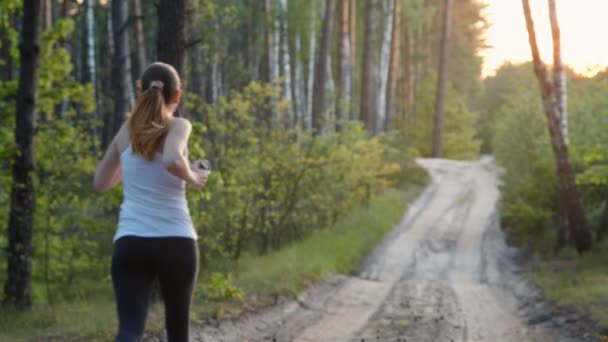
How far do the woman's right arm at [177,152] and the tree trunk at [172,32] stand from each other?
513cm

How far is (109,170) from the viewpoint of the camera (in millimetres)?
4395

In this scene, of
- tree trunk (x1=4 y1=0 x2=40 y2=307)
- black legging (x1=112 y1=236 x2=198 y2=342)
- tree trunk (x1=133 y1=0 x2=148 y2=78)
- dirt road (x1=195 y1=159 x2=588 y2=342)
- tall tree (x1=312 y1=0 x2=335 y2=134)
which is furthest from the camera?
tall tree (x1=312 y1=0 x2=335 y2=134)

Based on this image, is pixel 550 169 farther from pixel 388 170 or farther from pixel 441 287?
pixel 441 287

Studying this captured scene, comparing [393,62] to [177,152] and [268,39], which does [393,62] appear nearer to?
[268,39]

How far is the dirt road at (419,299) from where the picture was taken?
386 inches

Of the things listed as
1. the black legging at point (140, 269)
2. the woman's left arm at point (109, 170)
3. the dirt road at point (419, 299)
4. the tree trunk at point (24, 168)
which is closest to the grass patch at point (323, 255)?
the dirt road at point (419, 299)

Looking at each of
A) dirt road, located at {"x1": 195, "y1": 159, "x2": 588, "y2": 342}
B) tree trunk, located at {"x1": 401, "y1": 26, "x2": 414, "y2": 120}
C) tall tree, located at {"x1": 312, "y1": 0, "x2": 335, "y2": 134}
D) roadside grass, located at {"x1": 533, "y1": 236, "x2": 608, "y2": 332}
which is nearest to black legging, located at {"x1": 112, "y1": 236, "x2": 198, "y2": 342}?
dirt road, located at {"x1": 195, "y1": 159, "x2": 588, "y2": 342}

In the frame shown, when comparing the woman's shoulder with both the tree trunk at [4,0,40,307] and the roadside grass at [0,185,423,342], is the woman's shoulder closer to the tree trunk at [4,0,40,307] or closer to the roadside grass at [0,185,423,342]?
the roadside grass at [0,185,423,342]

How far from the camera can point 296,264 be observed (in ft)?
47.7

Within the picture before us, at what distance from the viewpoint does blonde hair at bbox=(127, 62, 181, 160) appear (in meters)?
4.14

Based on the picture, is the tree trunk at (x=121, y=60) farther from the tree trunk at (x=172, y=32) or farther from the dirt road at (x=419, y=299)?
the tree trunk at (x=172, y=32)

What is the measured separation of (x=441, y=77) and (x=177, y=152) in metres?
44.6

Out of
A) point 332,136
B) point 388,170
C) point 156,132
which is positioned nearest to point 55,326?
point 156,132

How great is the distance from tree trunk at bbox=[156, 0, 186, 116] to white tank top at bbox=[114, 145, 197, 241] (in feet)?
16.9
